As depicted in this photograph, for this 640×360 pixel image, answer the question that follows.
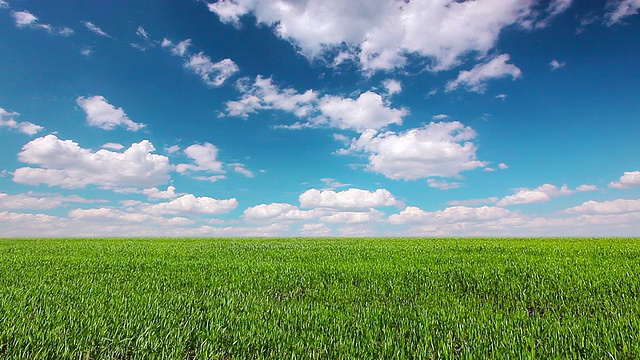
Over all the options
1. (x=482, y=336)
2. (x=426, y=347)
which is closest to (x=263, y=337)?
(x=426, y=347)

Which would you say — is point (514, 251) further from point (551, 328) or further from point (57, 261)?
point (57, 261)

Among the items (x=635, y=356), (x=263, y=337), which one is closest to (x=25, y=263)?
(x=263, y=337)

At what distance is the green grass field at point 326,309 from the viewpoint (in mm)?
5703

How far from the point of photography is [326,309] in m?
8.01

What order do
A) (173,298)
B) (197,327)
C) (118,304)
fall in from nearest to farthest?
(197,327) → (118,304) → (173,298)

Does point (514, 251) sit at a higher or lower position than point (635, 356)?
higher

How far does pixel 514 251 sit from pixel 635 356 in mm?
13927

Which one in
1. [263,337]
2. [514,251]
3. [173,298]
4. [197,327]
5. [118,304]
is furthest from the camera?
[514,251]

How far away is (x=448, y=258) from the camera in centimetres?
1573

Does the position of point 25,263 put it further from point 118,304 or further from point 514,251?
point 514,251

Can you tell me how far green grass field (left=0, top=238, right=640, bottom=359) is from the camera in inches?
225

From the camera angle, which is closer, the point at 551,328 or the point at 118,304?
the point at 551,328

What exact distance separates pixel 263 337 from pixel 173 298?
3826mm

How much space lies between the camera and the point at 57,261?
1642 centimetres
